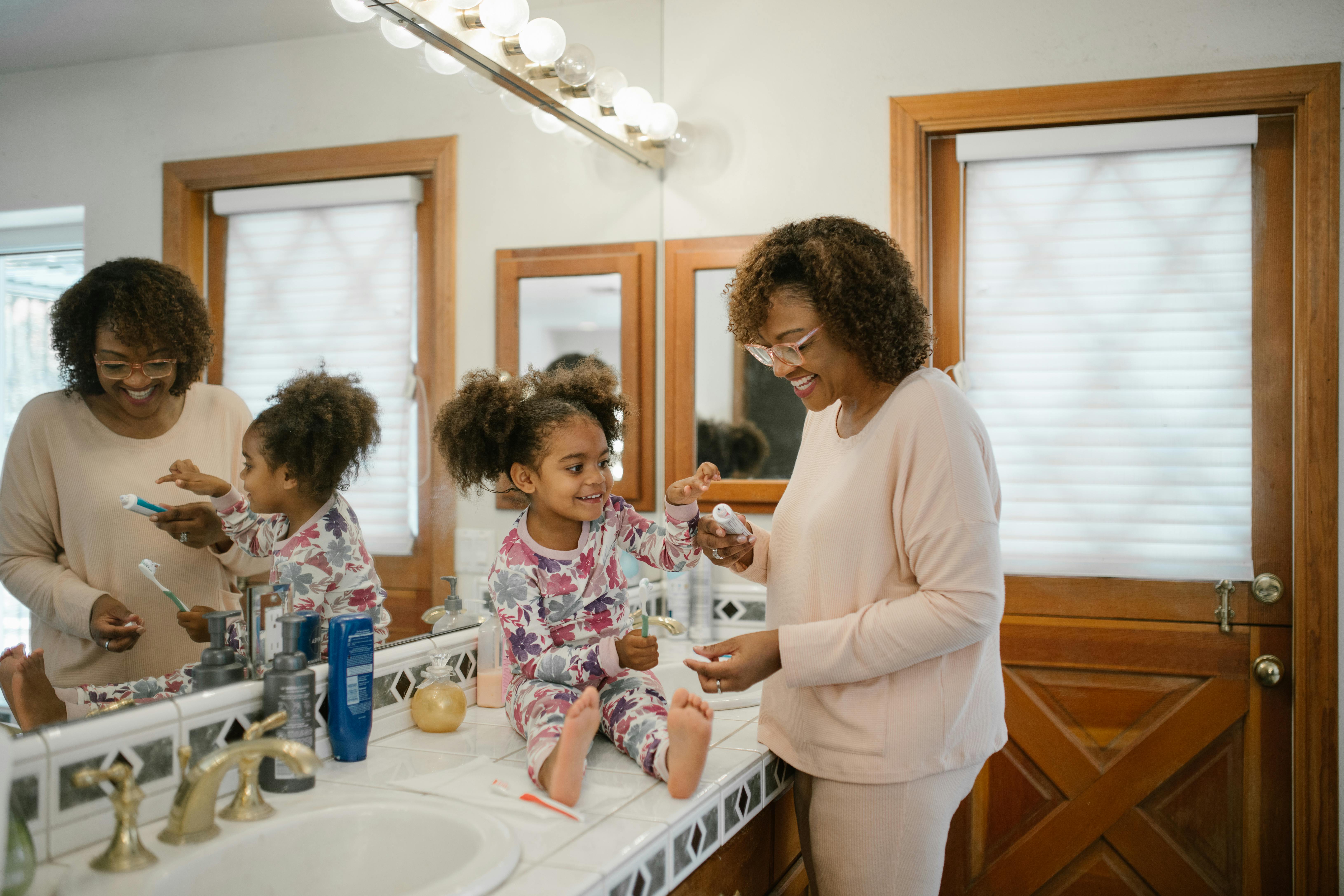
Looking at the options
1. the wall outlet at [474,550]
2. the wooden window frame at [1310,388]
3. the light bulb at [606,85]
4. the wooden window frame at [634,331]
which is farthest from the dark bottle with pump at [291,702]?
the wooden window frame at [1310,388]

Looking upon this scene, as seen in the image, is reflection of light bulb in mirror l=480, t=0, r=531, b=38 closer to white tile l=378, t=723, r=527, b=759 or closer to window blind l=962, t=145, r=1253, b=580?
window blind l=962, t=145, r=1253, b=580

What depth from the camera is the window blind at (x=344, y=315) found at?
55.1 inches

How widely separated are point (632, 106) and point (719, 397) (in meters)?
0.77

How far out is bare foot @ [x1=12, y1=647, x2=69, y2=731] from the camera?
41.0 inches

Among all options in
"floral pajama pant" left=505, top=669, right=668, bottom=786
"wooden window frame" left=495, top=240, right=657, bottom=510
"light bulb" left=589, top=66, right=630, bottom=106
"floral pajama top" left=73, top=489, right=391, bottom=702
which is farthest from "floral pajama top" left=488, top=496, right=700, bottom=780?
"light bulb" left=589, top=66, right=630, bottom=106

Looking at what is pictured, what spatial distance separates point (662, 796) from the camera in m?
1.24

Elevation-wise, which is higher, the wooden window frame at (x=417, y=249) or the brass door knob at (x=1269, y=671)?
the wooden window frame at (x=417, y=249)

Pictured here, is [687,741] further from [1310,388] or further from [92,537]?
[1310,388]

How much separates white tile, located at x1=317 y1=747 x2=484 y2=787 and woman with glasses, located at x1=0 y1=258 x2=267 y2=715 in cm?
25

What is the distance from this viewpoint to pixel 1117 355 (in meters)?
2.33

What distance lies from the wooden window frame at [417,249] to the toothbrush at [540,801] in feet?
1.52

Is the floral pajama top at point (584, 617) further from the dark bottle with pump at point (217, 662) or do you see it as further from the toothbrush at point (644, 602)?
the dark bottle with pump at point (217, 662)

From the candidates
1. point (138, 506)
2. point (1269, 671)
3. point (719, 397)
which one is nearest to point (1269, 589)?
point (1269, 671)

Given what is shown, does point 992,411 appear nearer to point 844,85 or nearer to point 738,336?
point 844,85
